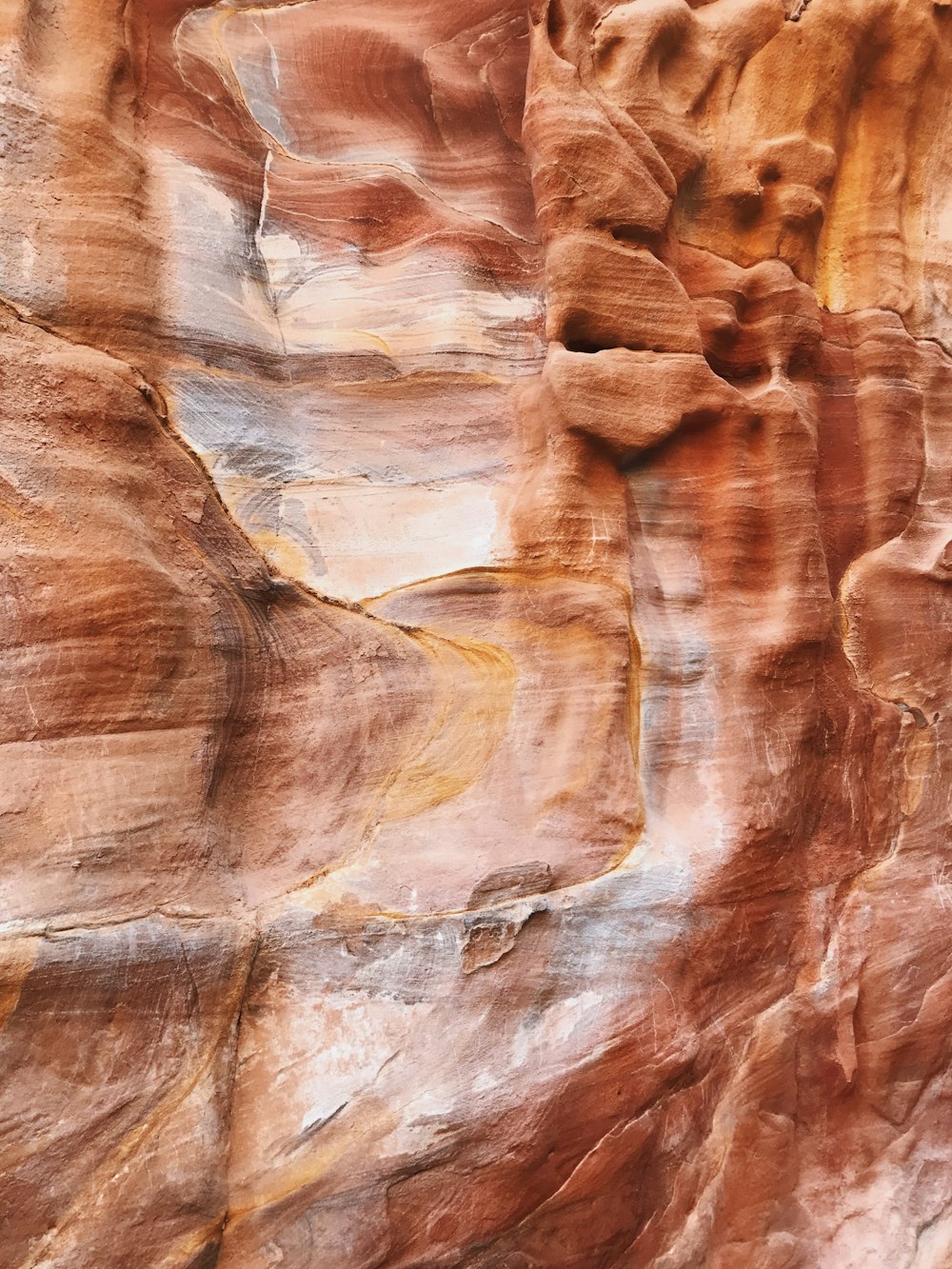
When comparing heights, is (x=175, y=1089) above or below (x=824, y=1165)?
above

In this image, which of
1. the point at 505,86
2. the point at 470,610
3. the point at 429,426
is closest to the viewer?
the point at 470,610

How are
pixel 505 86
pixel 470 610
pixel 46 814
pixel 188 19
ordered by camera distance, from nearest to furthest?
pixel 46 814 → pixel 470 610 → pixel 188 19 → pixel 505 86

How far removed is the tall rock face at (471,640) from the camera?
2.79 m

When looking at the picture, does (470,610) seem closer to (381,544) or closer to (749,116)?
(381,544)

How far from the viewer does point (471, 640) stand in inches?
134

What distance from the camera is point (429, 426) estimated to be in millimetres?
3740

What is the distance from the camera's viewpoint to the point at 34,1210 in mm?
2531

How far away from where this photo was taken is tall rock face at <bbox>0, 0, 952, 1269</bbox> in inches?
110

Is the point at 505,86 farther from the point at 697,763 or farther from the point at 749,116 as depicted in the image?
the point at 697,763

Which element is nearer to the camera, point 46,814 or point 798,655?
point 46,814

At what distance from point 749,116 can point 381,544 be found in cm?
284

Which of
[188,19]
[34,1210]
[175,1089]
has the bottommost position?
[34,1210]

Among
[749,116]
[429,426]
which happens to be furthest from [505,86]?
[429,426]

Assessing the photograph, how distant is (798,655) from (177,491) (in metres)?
2.54
